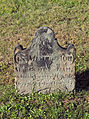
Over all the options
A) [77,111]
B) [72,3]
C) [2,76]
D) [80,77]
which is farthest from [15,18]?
[77,111]

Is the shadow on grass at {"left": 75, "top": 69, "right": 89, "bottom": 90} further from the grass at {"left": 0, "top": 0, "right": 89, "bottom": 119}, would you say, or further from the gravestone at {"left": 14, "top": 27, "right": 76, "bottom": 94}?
the gravestone at {"left": 14, "top": 27, "right": 76, "bottom": 94}

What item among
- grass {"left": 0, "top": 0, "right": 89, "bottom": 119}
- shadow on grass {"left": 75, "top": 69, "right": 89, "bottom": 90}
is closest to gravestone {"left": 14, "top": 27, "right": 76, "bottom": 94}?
grass {"left": 0, "top": 0, "right": 89, "bottom": 119}

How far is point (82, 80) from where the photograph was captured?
6504 millimetres

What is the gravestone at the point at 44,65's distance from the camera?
5.51 meters

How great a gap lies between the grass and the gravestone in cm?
21

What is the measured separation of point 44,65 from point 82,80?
119 cm

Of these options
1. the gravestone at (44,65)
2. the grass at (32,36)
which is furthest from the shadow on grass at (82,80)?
the gravestone at (44,65)

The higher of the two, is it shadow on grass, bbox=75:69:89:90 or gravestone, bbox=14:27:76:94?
gravestone, bbox=14:27:76:94

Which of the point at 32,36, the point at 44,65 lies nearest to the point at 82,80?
the point at 44,65

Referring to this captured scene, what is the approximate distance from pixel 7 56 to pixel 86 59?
2.10 m

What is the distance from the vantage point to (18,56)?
5.66 meters

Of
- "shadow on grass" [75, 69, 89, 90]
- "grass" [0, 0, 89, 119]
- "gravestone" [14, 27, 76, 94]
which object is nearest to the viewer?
"gravestone" [14, 27, 76, 94]

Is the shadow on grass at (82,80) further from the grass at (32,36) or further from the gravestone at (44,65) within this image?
the gravestone at (44,65)

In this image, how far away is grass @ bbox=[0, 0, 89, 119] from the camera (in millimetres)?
5762
